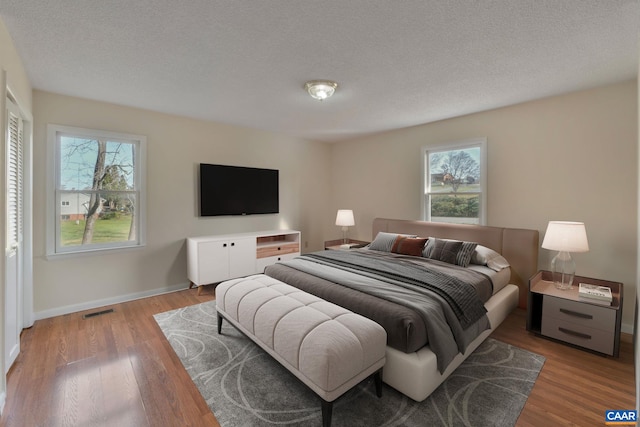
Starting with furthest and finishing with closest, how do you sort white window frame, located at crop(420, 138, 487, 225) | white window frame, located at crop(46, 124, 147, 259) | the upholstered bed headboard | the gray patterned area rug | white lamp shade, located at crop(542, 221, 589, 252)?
white window frame, located at crop(420, 138, 487, 225) < the upholstered bed headboard < white window frame, located at crop(46, 124, 147, 259) < white lamp shade, located at crop(542, 221, 589, 252) < the gray patterned area rug

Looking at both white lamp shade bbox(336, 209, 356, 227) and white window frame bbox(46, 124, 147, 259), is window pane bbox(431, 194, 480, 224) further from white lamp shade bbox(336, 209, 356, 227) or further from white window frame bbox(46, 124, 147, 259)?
white window frame bbox(46, 124, 147, 259)

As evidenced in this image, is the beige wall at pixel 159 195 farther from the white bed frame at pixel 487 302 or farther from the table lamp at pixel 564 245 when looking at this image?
the table lamp at pixel 564 245

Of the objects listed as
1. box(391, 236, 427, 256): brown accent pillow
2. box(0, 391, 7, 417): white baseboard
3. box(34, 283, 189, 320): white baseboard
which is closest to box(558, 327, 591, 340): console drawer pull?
box(391, 236, 427, 256): brown accent pillow

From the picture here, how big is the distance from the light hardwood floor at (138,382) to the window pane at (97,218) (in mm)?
1005

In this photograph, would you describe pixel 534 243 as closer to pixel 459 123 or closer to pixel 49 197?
pixel 459 123

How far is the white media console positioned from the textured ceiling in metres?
1.83

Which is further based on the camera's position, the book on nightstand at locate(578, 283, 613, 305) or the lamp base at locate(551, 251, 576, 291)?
the lamp base at locate(551, 251, 576, 291)

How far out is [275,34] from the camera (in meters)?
2.00

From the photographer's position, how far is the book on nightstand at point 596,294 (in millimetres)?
2396

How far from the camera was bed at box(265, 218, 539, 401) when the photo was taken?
6.19ft

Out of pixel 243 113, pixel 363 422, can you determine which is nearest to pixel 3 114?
pixel 243 113

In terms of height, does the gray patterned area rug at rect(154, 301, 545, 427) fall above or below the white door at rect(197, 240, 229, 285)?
below

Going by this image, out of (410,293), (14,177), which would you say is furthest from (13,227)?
(410,293)

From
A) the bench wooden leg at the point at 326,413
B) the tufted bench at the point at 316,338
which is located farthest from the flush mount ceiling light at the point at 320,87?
the bench wooden leg at the point at 326,413
